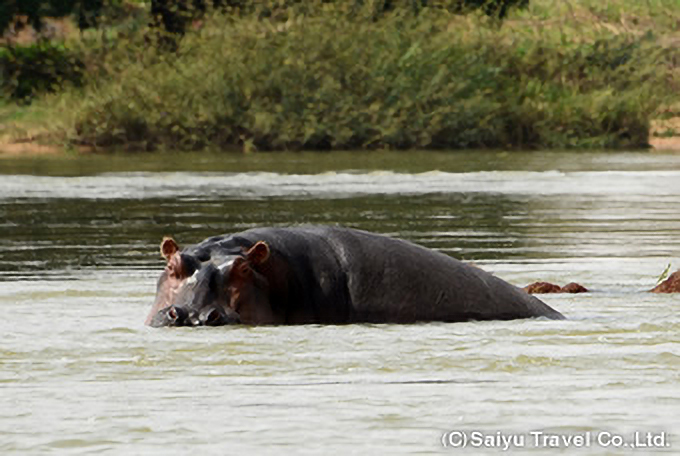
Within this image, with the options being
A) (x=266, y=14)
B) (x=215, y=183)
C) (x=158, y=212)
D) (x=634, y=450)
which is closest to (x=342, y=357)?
(x=634, y=450)

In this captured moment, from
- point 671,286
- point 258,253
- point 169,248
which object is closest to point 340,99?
point 671,286

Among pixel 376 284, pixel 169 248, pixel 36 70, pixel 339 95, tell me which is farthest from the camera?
pixel 36 70

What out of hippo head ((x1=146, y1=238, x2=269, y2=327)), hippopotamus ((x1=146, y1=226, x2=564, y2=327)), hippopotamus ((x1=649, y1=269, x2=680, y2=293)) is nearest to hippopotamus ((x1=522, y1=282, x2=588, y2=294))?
hippopotamus ((x1=649, y1=269, x2=680, y2=293))

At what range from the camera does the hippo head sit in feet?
26.6

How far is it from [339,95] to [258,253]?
91.1ft

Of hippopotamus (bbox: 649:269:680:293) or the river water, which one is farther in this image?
hippopotamus (bbox: 649:269:680:293)

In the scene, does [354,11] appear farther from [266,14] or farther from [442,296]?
[442,296]

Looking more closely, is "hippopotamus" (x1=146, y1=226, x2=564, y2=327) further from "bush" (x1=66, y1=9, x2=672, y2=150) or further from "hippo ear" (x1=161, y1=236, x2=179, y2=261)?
"bush" (x1=66, y1=9, x2=672, y2=150)

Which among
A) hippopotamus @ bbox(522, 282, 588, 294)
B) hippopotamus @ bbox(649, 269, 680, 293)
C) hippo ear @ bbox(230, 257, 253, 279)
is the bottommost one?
hippopotamus @ bbox(522, 282, 588, 294)

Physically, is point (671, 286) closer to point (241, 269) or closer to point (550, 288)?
point (550, 288)

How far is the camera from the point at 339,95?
3581 cm

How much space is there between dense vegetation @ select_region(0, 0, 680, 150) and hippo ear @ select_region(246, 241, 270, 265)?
88.3 feet

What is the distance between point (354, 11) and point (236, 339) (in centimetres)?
3128

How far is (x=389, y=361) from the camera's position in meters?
7.27
